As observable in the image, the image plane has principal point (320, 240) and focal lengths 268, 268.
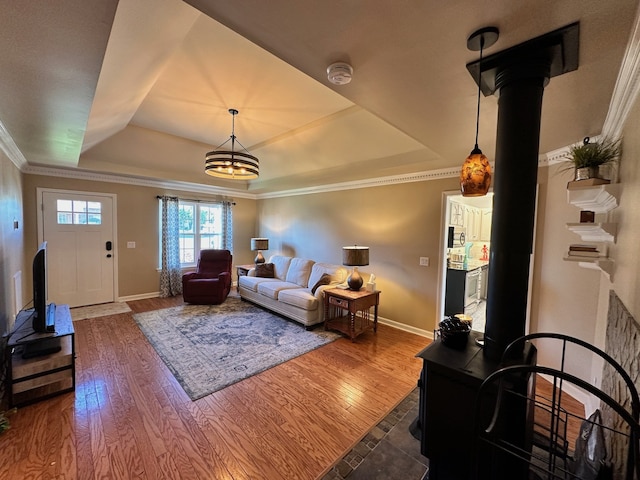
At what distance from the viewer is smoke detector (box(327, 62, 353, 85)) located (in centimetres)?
145

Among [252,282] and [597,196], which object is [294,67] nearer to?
[597,196]

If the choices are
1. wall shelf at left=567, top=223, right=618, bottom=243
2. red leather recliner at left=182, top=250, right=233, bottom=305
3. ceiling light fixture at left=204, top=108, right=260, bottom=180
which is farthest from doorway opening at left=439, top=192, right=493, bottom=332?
red leather recliner at left=182, top=250, right=233, bottom=305

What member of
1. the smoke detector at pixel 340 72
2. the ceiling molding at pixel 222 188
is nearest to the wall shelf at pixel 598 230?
the ceiling molding at pixel 222 188

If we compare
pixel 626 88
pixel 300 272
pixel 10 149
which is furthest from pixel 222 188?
pixel 626 88

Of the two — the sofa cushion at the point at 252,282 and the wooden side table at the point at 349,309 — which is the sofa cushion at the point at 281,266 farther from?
the wooden side table at the point at 349,309

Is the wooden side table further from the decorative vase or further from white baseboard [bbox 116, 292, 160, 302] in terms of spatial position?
white baseboard [bbox 116, 292, 160, 302]

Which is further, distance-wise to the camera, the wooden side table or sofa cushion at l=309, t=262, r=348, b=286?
sofa cushion at l=309, t=262, r=348, b=286

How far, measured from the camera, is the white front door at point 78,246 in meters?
4.57

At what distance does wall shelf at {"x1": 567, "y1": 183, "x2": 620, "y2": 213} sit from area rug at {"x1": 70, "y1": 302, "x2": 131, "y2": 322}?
19.8ft

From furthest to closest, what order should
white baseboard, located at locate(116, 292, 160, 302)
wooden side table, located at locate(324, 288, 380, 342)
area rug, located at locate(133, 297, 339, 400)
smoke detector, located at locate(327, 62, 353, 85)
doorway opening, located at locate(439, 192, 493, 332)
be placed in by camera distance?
white baseboard, located at locate(116, 292, 160, 302) < doorway opening, located at locate(439, 192, 493, 332) < wooden side table, located at locate(324, 288, 380, 342) < area rug, located at locate(133, 297, 339, 400) < smoke detector, located at locate(327, 62, 353, 85)

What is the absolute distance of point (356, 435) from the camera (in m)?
2.04

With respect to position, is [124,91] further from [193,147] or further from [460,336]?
[460,336]

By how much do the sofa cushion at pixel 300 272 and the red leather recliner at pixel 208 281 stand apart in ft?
4.27

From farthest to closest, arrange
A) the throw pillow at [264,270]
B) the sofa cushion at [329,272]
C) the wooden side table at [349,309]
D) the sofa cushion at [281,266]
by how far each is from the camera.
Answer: the throw pillow at [264,270] < the sofa cushion at [281,266] < the sofa cushion at [329,272] < the wooden side table at [349,309]
